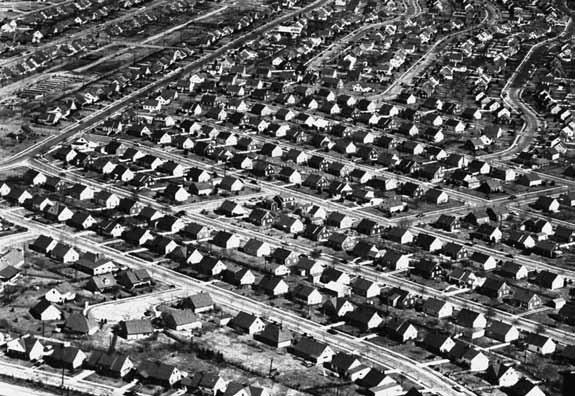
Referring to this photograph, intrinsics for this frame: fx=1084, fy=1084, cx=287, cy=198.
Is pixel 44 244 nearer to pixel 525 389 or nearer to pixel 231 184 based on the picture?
pixel 231 184

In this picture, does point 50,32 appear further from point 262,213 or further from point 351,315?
point 351,315

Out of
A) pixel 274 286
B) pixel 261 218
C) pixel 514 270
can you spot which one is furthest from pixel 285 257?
pixel 514 270

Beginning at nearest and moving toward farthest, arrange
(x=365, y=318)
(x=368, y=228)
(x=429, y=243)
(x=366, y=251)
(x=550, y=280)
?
(x=365, y=318) < (x=550, y=280) < (x=366, y=251) < (x=429, y=243) < (x=368, y=228)

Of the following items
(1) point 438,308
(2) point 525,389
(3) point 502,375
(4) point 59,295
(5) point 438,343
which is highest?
(2) point 525,389

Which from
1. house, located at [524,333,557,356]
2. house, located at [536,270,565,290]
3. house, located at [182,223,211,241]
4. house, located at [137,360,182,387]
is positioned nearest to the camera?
house, located at [137,360,182,387]

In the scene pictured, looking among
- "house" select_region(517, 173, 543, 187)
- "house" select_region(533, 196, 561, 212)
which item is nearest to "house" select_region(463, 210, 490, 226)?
"house" select_region(533, 196, 561, 212)

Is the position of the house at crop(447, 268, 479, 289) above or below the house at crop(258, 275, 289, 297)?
above

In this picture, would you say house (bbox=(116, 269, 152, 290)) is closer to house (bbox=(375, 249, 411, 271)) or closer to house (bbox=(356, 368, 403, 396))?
house (bbox=(375, 249, 411, 271))
